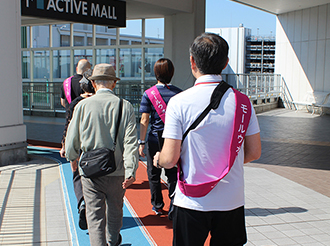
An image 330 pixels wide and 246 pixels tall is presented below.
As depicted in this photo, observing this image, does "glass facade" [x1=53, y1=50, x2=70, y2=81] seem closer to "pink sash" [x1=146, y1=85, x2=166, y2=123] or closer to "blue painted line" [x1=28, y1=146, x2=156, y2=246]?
"blue painted line" [x1=28, y1=146, x2=156, y2=246]

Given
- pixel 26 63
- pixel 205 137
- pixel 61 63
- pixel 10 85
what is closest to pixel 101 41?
pixel 61 63

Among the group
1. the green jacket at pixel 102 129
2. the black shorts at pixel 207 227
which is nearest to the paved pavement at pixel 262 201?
the green jacket at pixel 102 129

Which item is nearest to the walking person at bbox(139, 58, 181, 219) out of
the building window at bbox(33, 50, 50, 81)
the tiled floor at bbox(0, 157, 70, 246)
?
the tiled floor at bbox(0, 157, 70, 246)

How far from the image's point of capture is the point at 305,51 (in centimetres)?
1981

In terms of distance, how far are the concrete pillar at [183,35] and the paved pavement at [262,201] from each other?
3711 mm

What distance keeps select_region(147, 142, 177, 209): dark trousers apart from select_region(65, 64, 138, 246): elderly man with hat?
104 centimetres

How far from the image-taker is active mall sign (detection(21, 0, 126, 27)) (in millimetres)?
7398

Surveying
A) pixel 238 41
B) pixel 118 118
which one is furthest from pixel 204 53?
pixel 238 41

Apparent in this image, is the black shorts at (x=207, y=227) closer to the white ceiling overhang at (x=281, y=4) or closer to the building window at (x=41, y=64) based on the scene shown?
the white ceiling overhang at (x=281, y=4)

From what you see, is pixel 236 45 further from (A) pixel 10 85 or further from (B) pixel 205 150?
(B) pixel 205 150

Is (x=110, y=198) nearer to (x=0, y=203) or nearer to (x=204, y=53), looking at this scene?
(x=204, y=53)

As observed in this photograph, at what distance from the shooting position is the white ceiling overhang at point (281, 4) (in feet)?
56.7

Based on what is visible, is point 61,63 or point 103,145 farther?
point 61,63

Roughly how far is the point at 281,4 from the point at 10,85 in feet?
49.4
